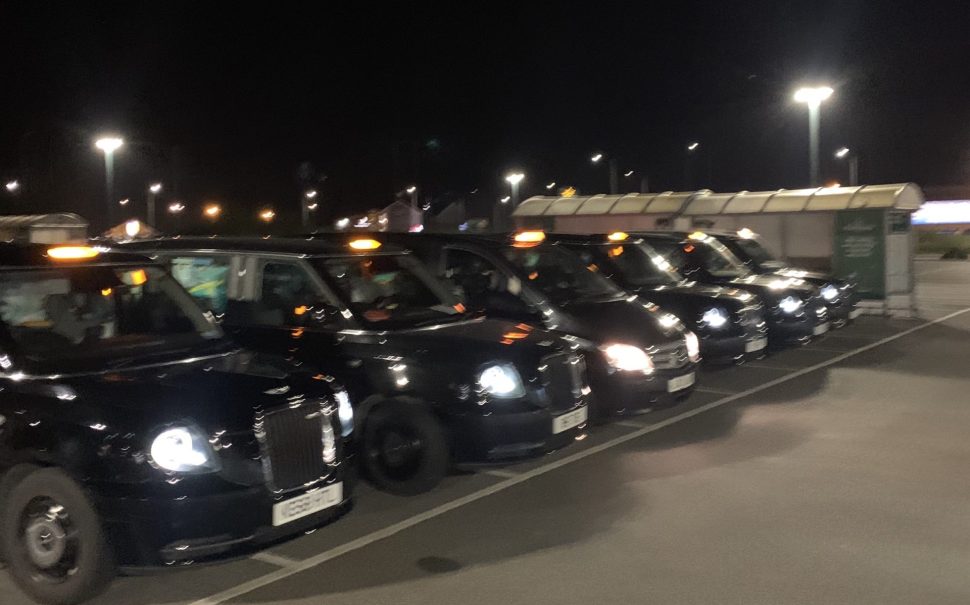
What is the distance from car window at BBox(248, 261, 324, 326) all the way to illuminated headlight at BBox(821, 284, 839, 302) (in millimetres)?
9927

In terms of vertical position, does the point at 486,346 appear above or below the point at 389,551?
above

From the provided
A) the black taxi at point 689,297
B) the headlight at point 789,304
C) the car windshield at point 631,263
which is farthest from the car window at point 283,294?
the headlight at point 789,304

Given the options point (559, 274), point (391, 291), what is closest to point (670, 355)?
point (559, 274)

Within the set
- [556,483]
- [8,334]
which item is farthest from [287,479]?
[556,483]

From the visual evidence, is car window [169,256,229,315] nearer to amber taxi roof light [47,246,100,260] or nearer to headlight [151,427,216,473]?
amber taxi roof light [47,246,100,260]

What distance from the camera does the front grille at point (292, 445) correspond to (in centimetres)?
501

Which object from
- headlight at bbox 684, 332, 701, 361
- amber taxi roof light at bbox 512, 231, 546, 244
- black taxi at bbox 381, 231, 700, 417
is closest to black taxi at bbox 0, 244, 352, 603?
black taxi at bbox 381, 231, 700, 417

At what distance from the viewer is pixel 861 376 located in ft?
39.0

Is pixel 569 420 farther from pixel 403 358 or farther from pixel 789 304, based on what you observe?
pixel 789 304

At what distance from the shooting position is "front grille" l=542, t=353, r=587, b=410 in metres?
7.05

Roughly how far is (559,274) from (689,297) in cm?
235

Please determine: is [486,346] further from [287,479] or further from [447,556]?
[287,479]

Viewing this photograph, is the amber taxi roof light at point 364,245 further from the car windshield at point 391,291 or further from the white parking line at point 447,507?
the white parking line at point 447,507

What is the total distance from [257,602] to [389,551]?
992 mm
